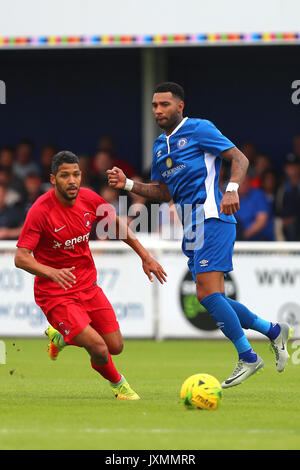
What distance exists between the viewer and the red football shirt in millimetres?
8367

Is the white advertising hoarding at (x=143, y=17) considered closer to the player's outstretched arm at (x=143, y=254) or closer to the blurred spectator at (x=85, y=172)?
the blurred spectator at (x=85, y=172)

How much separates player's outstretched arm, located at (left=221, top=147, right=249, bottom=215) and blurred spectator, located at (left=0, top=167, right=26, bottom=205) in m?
6.94

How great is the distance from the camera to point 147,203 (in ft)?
47.3

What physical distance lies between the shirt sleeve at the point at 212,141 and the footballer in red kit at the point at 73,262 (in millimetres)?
933

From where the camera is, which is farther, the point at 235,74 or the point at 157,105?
the point at 235,74

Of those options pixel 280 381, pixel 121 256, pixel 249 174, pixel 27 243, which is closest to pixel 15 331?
pixel 121 256

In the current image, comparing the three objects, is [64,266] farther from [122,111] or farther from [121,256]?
[122,111]

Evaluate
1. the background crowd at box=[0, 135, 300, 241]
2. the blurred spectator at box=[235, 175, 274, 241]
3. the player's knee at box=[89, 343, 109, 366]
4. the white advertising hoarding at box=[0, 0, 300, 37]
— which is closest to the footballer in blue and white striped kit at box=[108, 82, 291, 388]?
the player's knee at box=[89, 343, 109, 366]

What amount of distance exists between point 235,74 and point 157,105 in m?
10.1

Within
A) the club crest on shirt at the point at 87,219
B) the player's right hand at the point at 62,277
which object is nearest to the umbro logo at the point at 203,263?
the club crest on shirt at the point at 87,219

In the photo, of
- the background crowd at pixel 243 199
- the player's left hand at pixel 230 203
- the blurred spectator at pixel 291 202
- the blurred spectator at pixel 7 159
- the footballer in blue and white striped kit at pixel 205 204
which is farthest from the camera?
the blurred spectator at pixel 7 159

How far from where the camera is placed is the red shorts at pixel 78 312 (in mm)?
8258

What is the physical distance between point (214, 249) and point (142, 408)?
1.50 m
